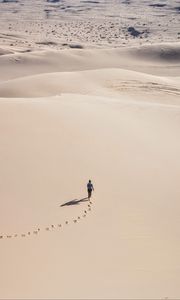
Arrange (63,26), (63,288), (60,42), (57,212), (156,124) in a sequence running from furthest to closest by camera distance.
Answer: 1. (63,26)
2. (60,42)
3. (156,124)
4. (57,212)
5. (63,288)

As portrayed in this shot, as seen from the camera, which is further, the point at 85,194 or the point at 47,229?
the point at 85,194

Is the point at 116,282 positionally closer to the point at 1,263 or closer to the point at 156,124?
the point at 1,263

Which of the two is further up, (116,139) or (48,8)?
(48,8)

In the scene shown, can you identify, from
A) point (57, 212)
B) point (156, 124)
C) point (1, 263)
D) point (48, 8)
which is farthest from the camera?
point (48, 8)

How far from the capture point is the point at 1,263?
7039mm

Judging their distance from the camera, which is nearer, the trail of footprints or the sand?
the sand

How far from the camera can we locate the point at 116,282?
6.64m

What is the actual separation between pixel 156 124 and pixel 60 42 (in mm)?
27471

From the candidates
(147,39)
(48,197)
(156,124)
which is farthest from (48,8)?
(48,197)

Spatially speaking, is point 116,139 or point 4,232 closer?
point 4,232

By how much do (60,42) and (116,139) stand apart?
29.6 m

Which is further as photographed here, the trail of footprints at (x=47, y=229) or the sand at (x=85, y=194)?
the trail of footprints at (x=47, y=229)

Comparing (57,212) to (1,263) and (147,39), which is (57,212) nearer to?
(1,263)

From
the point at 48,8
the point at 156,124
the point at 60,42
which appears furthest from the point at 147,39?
the point at 156,124
